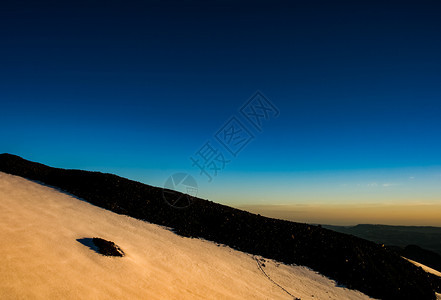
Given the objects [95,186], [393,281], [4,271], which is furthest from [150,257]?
[393,281]

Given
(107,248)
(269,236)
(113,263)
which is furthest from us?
(269,236)

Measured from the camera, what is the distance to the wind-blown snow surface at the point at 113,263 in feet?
18.0

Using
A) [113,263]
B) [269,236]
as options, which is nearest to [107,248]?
[113,263]

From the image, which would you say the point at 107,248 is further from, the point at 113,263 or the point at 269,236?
the point at 269,236

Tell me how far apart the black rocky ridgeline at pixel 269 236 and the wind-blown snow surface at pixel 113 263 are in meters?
0.88

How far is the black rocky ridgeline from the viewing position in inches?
451

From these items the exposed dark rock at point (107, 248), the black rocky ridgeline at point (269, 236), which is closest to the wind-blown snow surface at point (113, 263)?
the exposed dark rock at point (107, 248)

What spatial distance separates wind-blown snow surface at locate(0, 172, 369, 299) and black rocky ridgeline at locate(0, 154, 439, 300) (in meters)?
0.88

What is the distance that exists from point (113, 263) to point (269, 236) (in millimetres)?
9372

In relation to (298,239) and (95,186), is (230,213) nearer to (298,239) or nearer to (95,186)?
(298,239)

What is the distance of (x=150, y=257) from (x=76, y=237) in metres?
2.80

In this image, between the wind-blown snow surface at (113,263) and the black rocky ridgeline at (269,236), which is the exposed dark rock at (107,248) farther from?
the black rocky ridgeline at (269,236)

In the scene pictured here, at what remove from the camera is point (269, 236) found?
45.5 ft

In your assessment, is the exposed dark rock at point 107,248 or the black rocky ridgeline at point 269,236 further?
the black rocky ridgeline at point 269,236
